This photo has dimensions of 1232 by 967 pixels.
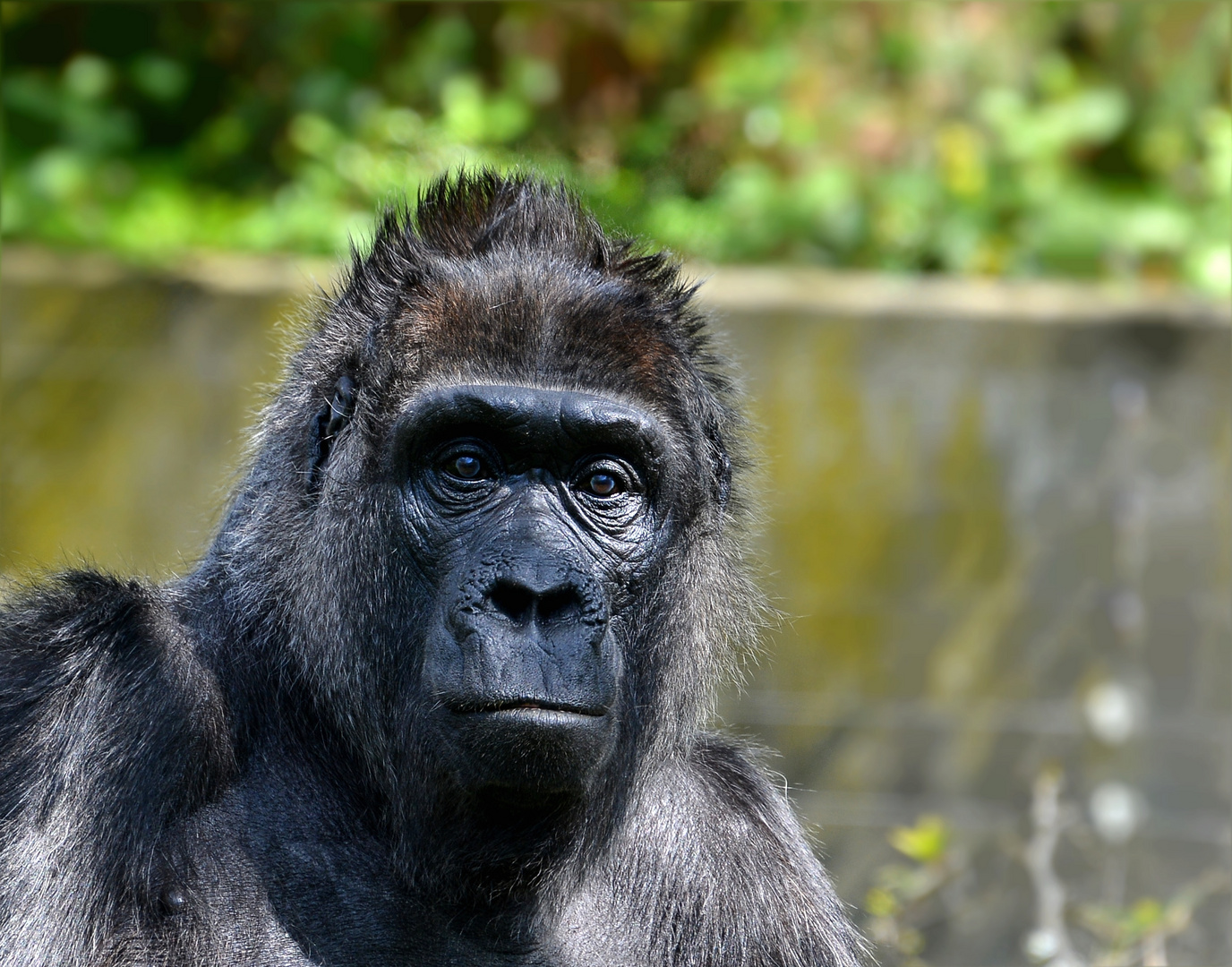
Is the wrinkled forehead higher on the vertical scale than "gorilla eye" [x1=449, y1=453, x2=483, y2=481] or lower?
higher

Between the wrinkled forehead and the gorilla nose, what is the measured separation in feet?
2.22

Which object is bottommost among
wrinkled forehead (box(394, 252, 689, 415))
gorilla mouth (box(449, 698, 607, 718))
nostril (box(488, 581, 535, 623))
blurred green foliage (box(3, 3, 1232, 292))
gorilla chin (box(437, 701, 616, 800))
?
gorilla chin (box(437, 701, 616, 800))

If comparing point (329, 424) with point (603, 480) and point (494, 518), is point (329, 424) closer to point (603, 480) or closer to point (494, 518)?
point (494, 518)

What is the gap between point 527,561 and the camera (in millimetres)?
3340

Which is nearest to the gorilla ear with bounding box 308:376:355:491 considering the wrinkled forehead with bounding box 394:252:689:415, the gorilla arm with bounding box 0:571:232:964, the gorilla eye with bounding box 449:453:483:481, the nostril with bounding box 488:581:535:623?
the wrinkled forehead with bounding box 394:252:689:415

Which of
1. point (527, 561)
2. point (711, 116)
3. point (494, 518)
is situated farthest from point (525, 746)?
point (711, 116)

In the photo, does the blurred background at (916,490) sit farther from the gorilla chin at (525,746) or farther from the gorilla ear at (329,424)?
the gorilla chin at (525,746)

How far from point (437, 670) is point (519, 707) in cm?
24

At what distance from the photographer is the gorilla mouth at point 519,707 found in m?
3.20

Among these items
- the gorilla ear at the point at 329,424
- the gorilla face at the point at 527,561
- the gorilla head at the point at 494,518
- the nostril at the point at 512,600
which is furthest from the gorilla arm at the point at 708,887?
the gorilla ear at the point at 329,424

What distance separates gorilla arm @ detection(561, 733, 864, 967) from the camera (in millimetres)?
3945

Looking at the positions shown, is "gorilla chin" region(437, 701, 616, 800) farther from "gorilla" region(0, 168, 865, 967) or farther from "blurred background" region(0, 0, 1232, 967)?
"blurred background" region(0, 0, 1232, 967)

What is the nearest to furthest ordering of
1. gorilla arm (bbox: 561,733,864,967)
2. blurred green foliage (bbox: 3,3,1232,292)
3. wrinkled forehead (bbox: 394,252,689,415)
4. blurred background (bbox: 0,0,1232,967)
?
wrinkled forehead (bbox: 394,252,689,415)
gorilla arm (bbox: 561,733,864,967)
blurred background (bbox: 0,0,1232,967)
blurred green foliage (bbox: 3,3,1232,292)

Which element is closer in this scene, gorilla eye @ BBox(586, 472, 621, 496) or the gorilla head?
the gorilla head
